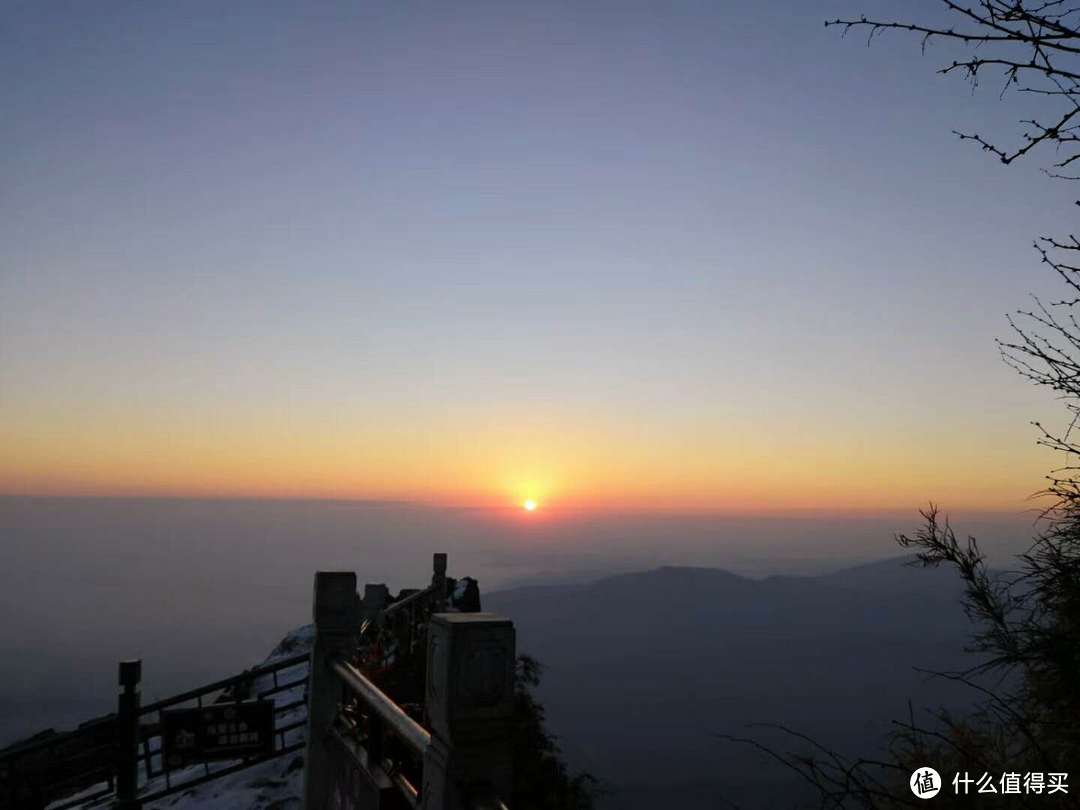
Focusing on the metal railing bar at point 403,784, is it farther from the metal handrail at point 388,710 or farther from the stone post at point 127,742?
the stone post at point 127,742

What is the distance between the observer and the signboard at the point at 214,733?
8477 millimetres

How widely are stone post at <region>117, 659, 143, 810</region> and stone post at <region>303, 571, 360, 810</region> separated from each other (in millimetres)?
2678

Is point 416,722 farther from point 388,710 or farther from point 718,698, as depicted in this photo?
point 718,698

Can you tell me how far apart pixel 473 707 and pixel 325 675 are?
4.64 meters

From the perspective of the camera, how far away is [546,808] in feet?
41.4

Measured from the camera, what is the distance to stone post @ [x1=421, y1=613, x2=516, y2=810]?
3695mm

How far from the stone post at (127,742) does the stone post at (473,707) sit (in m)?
6.76

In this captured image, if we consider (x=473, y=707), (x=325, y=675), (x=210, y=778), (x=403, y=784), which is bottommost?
(x=210, y=778)

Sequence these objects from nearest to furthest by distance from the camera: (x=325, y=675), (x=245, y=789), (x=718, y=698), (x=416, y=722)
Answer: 1. (x=416, y=722)
2. (x=325, y=675)
3. (x=245, y=789)
4. (x=718, y=698)

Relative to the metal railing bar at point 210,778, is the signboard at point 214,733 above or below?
above

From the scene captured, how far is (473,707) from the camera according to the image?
3.73 m

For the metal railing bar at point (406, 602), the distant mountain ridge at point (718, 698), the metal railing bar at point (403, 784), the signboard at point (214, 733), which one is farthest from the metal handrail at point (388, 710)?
the distant mountain ridge at point (718, 698)

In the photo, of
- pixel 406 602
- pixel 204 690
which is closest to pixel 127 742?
pixel 204 690

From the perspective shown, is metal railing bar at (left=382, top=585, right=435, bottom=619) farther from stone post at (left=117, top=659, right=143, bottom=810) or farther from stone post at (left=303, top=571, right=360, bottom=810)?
stone post at (left=303, top=571, right=360, bottom=810)
